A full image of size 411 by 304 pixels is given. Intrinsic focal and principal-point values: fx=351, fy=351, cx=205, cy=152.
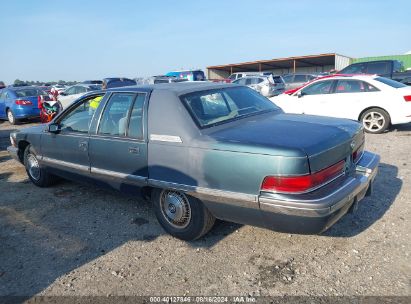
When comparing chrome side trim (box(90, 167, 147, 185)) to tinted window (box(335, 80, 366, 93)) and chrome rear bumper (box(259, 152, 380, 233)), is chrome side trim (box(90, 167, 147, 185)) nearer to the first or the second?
chrome rear bumper (box(259, 152, 380, 233))

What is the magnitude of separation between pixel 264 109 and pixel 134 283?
7.76ft

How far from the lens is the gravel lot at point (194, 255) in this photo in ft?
9.39

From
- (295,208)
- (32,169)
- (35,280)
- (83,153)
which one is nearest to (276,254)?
(295,208)

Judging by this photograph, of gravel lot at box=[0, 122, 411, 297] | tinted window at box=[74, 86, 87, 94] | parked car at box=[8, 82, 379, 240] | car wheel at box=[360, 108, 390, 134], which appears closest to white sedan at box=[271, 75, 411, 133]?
car wheel at box=[360, 108, 390, 134]

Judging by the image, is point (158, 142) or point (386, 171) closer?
point (158, 142)

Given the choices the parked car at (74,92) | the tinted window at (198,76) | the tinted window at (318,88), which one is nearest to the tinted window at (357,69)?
the tinted window at (318,88)

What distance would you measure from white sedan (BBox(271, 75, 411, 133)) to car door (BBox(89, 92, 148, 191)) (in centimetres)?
588

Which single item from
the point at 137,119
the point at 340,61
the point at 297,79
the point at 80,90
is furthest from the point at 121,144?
the point at 340,61

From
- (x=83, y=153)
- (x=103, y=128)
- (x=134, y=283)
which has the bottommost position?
(x=134, y=283)

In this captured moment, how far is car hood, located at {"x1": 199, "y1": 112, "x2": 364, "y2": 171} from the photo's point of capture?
2.81 meters

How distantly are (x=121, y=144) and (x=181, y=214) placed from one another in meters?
1.03

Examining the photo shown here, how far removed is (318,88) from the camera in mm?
8828

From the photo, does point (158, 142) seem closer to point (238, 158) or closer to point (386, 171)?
point (238, 158)

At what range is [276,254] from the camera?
3.28 metres
